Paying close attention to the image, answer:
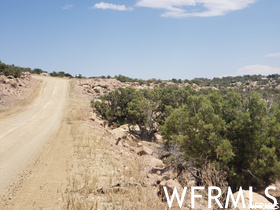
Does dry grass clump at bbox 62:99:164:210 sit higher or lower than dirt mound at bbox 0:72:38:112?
lower

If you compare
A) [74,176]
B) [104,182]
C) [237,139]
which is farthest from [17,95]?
[237,139]

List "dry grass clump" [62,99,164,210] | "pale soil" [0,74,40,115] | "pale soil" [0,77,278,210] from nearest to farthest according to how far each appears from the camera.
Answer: "dry grass clump" [62,99,164,210] < "pale soil" [0,77,278,210] < "pale soil" [0,74,40,115]

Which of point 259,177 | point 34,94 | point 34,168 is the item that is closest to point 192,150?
point 259,177

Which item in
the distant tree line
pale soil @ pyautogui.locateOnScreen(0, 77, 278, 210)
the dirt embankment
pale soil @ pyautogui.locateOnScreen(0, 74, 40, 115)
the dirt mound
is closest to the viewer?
pale soil @ pyautogui.locateOnScreen(0, 77, 278, 210)

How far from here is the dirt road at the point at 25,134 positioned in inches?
401

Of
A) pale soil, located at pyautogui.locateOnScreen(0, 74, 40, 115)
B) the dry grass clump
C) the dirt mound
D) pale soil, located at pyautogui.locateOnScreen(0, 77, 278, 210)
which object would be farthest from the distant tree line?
the dirt mound

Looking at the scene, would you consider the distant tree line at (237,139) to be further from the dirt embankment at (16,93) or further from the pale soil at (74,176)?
the dirt embankment at (16,93)

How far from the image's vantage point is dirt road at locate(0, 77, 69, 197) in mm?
10190

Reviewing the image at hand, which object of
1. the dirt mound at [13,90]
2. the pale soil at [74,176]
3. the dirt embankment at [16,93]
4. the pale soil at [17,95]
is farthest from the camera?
the dirt mound at [13,90]

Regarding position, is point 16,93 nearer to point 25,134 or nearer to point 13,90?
point 13,90

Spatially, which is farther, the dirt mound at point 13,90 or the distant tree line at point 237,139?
the dirt mound at point 13,90

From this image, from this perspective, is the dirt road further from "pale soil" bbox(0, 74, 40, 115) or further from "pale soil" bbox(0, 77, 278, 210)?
"pale soil" bbox(0, 74, 40, 115)

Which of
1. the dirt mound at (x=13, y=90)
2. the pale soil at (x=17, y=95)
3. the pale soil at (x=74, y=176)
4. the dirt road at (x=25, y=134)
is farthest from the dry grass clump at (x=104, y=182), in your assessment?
the dirt mound at (x=13, y=90)

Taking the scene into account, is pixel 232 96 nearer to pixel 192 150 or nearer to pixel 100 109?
pixel 192 150
